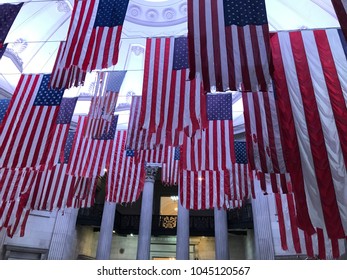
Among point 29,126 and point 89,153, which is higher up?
point 89,153

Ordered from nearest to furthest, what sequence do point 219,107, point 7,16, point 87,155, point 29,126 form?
point 7,16
point 29,126
point 219,107
point 87,155

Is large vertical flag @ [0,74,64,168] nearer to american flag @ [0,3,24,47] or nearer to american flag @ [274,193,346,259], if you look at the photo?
american flag @ [0,3,24,47]

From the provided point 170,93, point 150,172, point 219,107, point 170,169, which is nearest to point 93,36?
point 170,93

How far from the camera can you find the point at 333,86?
515 centimetres

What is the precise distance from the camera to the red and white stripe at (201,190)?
10.1 metres

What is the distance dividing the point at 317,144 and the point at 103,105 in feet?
24.4

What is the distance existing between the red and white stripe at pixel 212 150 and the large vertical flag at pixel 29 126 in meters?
4.26

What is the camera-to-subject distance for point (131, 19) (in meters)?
16.7

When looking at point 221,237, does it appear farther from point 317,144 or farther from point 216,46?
point 216,46

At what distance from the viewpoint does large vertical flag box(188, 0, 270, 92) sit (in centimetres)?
472

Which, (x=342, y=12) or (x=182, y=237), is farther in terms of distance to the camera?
(x=182, y=237)

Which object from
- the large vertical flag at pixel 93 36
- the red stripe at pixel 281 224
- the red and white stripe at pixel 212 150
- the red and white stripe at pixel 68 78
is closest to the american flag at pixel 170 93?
the large vertical flag at pixel 93 36

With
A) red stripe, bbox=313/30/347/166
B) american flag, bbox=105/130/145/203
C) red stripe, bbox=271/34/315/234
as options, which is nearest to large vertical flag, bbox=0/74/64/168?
american flag, bbox=105/130/145/203

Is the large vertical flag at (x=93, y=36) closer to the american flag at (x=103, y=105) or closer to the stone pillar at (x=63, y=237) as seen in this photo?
the american flag at (x=103, y=105)
